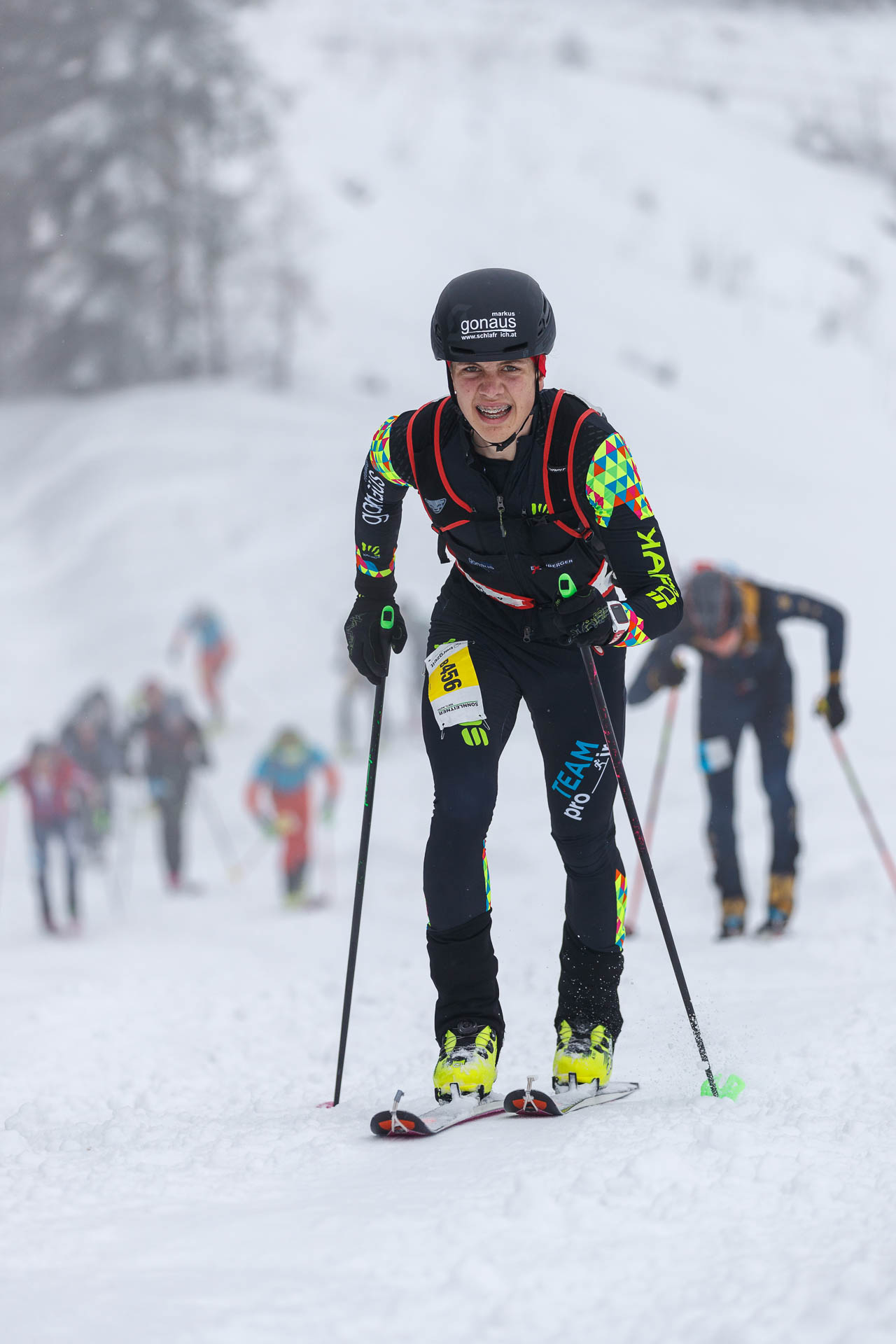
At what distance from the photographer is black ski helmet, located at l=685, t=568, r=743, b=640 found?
6305 mm

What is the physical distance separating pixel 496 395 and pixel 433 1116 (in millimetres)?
1798

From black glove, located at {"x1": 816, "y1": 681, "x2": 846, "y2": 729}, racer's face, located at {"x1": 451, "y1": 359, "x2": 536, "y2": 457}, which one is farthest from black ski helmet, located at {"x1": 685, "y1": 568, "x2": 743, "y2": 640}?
racer's face, located at {"x1": 451, "y1": 359, "x2": 536, "y2": 457}

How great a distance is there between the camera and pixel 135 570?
80.6 feet

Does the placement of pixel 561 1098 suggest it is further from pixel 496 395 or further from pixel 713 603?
pixel 713 603

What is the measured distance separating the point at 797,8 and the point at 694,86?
3429 mm

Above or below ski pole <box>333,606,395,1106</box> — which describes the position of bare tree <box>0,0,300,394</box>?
above

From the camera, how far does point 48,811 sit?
975 centimetres

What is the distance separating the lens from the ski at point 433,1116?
3066mm

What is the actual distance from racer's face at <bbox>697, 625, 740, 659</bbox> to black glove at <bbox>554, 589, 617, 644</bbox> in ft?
11.1

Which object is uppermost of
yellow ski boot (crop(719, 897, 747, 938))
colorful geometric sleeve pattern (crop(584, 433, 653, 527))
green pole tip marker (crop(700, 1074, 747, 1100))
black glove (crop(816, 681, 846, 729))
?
colorful geometric sleeve pattern (crop(584, 433, 653, 527))

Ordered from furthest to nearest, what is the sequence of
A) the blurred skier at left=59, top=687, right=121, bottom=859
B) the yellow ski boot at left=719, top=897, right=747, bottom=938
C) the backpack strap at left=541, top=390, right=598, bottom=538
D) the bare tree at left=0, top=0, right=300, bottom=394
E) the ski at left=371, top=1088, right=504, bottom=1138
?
the bare tree at left=0, top=0, right=300, bottom=394
the blurred skier at left=59, top=687, right=121, bottom=859
the yellow ski boot at left=719, top=897, right=747, bottom=938
the backpack strap at left=541, top=390, right=598, bottom=538
the ski at left=371, top=1088, right=504, bottom=1138

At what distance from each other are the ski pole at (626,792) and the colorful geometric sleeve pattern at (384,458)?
0.53 m

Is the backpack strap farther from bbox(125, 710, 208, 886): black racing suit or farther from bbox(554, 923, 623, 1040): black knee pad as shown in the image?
bbox(125, 710, 208, 886): black racing suit

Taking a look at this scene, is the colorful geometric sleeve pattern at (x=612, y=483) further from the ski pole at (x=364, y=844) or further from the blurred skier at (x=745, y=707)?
the blurred skier at (x=745, y=707)
